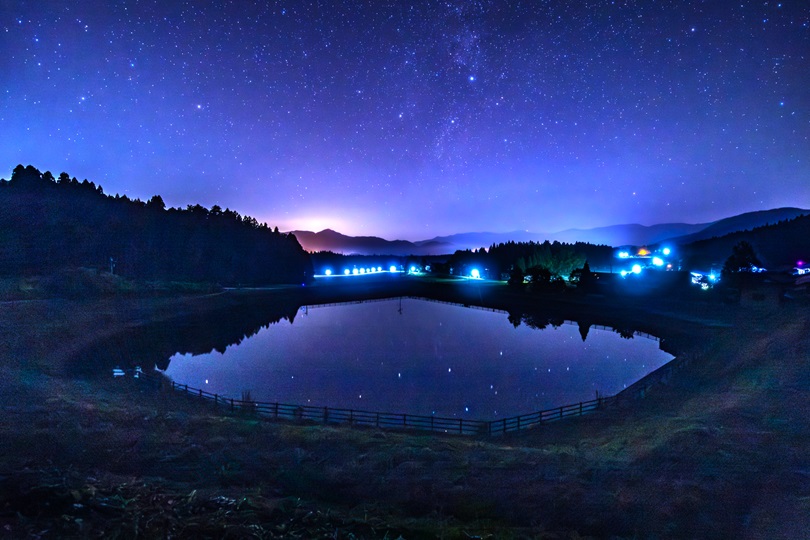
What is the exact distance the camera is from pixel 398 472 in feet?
44.4

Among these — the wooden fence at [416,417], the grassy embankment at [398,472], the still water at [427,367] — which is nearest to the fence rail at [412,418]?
the wooden fence at [416,417]

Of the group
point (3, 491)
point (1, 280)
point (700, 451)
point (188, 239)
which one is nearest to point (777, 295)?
point (700, 451)

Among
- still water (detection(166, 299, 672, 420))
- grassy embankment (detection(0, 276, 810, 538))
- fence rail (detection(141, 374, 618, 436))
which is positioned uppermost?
grassy embankment (detection(0, 276, 810, 538))

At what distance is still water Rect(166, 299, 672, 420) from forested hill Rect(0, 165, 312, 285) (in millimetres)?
57897

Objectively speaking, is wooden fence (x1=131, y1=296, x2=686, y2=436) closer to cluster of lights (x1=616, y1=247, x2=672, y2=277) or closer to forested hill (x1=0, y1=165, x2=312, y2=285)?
forested hill (x1=0, y1=165, x2=312, y2=285)

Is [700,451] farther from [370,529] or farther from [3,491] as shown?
[3,491]

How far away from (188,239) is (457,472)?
132620mm

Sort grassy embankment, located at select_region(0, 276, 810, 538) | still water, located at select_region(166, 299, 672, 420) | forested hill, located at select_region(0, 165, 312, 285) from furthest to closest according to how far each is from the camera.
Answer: forested hill, located at select_region(0, 165, 312, 285) → still water, located at select_region(166, 299, 672, 420) → grassy embankment, located at select_region(0, 276, 810, 538)

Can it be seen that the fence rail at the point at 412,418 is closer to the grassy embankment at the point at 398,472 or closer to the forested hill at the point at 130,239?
the grassy embankment at the point at 398,472

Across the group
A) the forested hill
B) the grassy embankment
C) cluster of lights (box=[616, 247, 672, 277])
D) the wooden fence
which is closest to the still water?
the wooden fence

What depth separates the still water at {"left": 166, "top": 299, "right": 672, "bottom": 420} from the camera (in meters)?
28.2

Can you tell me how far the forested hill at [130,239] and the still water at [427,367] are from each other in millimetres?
57897

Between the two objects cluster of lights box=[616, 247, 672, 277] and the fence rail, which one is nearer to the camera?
the fence rail

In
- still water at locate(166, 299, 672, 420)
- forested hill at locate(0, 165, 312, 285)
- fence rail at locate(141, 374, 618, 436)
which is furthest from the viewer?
forested hill at locate(0, 165, 312, 285)
